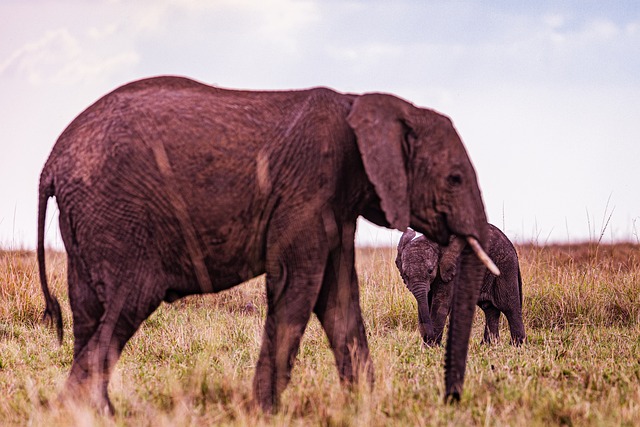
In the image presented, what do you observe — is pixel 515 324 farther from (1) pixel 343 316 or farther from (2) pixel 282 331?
(2) pixel 282 331

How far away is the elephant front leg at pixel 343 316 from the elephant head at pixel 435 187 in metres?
0.46

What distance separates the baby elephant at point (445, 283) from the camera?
32.0 ft

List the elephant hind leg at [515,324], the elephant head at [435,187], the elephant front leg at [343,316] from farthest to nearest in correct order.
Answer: the elephant hind leg at [515,324] < the elephant front leg at [343,316] < the elephant head at [435,187]

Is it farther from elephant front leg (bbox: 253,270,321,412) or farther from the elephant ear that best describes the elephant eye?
the elephant ear

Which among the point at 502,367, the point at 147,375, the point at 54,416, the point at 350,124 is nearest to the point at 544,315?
the point at 502,367

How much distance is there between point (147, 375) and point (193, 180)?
257 centimetres

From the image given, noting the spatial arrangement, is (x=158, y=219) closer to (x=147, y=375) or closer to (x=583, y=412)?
(x=147, y=375)

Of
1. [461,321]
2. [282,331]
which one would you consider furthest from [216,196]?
[461,321]

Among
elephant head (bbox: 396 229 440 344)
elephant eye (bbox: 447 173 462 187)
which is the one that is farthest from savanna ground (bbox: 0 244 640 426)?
elephant eye (bbox: 447 173 462 187)

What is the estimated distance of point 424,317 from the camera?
31.3 feet

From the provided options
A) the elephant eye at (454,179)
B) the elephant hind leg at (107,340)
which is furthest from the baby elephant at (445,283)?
the elephant hind leg at (107,340)

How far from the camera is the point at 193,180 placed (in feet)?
16.3

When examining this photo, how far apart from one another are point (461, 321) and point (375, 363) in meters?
1.60

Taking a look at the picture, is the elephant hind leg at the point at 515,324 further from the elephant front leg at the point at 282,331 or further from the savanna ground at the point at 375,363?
the elephant front leg at the point at 282,331
